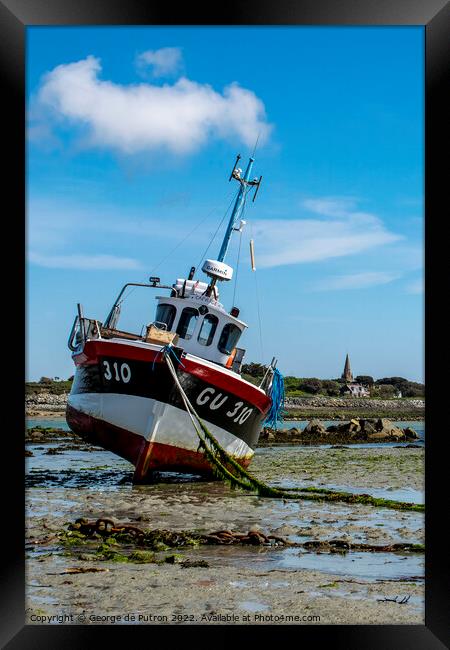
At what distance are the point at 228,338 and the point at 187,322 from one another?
0.96 metres

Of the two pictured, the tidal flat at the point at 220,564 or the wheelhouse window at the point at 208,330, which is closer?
the tidal flat at the point at 220,564

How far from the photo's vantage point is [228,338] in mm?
16328

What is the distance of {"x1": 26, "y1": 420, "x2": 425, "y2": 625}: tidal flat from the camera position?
6.47 metres

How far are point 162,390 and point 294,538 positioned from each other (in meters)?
5.04

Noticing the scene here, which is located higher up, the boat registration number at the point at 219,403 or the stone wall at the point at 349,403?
the boat registration number at the point at 219,403

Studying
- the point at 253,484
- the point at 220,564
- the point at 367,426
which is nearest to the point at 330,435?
the point at 367,426

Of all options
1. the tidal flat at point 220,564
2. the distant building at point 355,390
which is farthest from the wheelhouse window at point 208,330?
the distant building at point 355,390

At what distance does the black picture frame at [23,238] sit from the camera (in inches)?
218

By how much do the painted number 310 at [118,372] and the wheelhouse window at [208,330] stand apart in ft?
7.68

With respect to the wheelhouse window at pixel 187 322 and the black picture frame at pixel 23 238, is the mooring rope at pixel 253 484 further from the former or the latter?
the black picture frame at pixel 23 238

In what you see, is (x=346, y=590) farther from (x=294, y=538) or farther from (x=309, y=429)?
(x=309, y=429)

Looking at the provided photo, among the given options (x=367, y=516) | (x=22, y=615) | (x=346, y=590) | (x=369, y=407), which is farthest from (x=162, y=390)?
(x=369, y=407)

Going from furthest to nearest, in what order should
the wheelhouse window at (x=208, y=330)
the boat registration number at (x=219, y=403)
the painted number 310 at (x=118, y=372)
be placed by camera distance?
the wheelhouse window at (x=208, y=330) → the painted number 310 at (x=118, y=372) → the boat registration number at (x=219, y=403)

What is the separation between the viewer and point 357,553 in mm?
8609
